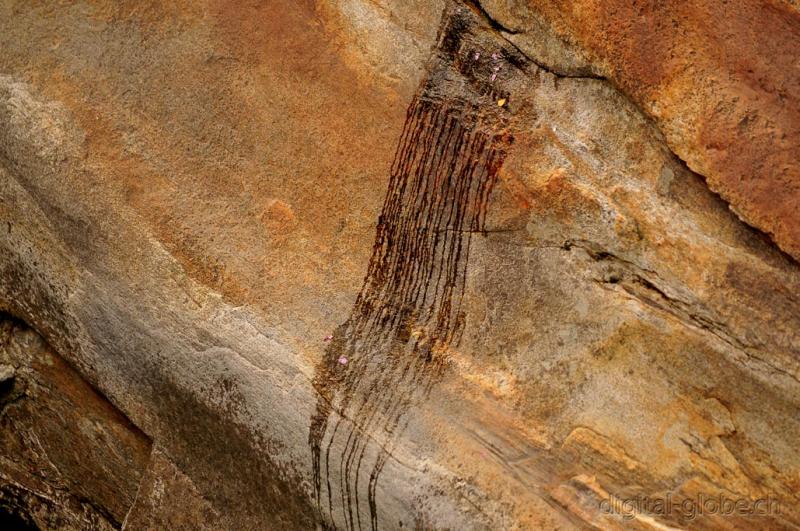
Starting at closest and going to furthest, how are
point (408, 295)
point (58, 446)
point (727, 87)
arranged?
point (727, 87), point (408, 295), point (58, 446)

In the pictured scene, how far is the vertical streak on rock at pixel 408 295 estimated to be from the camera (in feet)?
9.55

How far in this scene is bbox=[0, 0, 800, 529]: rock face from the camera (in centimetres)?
276

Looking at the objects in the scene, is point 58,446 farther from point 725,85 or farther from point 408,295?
point 725,85

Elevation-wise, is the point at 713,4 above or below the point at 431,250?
above

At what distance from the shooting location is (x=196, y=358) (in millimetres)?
3008

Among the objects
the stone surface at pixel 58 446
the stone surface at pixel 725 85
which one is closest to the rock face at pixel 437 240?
the stone surface at pixel 725 85

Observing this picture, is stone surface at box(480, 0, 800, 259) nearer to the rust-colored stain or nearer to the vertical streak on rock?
the rust-colored stain

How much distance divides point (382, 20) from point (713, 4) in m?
1.16

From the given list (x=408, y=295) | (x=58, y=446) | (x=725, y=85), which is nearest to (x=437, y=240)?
(x=408, y=295)

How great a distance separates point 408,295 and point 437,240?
0.23 metres

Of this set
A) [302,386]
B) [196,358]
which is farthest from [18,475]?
[302,386]

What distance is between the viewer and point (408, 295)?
9.77 ft

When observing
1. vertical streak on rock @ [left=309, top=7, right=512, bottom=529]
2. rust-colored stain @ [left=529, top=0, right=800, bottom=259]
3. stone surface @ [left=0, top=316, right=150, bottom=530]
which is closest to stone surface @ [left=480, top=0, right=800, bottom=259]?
rust-colored stain @ [left=529, top=0, right=800, bottom=259]

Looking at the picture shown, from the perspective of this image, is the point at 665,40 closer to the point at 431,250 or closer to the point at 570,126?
the point at 570,126
